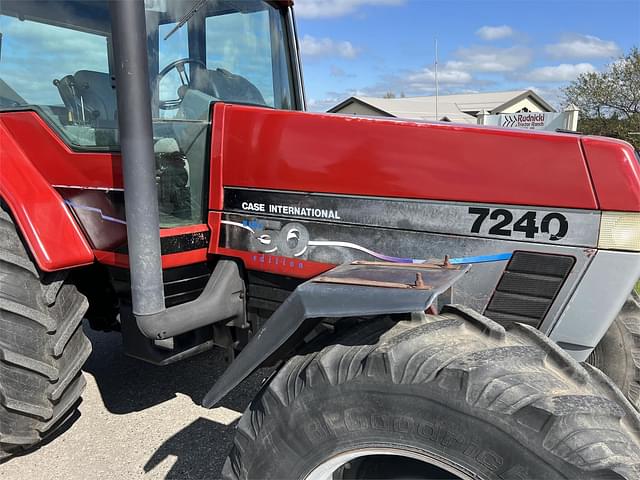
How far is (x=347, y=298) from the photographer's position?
4.95 feet

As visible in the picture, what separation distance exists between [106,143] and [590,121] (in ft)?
111

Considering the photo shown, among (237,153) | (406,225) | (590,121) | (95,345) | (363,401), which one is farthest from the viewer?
(590,121)

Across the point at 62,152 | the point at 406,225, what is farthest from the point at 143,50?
the point at 406,225

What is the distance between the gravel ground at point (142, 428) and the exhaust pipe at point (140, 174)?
888mm

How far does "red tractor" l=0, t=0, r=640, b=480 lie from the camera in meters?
1.41

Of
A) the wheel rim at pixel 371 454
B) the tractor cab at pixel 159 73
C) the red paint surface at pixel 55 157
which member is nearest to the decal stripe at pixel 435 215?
the tractor cab at pixel 159 73

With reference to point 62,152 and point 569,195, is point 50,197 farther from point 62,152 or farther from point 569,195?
point 569,195

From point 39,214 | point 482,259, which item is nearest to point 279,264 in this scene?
point 482,259

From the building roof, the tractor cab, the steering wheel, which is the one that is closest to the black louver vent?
the tractor cab

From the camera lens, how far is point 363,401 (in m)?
1.47

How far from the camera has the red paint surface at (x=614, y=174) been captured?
1.60m

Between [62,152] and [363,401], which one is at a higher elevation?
[62,152]

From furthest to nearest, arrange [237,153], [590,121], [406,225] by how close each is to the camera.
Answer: [590,121] < [237,153] < [406,225]

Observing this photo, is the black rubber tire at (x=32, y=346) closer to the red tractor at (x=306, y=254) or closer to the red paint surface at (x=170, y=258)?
the red tractor at (x=306, y=254)
